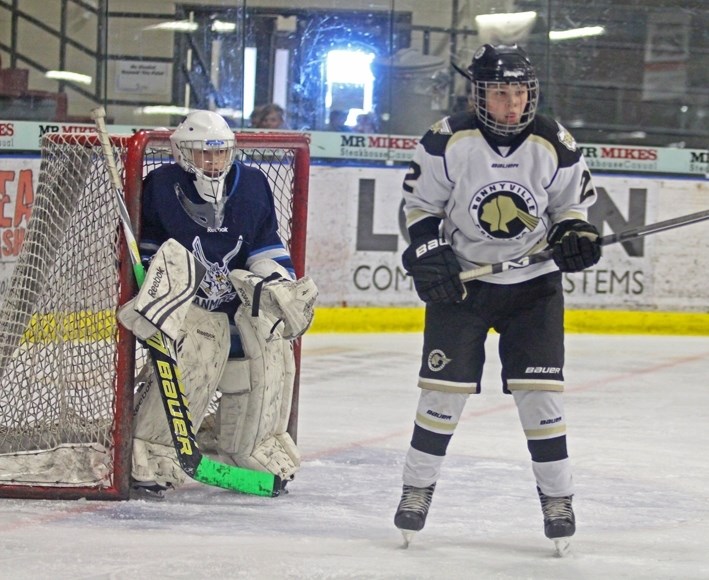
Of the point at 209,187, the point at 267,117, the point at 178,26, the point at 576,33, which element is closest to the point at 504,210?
the point at 209,187

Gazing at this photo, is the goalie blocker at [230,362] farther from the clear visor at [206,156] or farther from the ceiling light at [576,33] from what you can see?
the ceiling light at [576,33]

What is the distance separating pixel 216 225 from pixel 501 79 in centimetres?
92

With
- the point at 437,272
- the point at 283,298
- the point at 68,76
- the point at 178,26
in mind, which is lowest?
the point at 283,298

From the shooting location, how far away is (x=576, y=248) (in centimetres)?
276

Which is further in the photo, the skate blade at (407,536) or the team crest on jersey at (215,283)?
the team crest on jersey at (215,283)

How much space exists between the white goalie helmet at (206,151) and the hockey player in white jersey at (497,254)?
0.60 m

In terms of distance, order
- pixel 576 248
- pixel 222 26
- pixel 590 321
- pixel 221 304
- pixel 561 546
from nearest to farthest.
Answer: pixel 576 248 → pixel 561 546 → pixel 221 304 → pixel 222 26 → pixel 590 321

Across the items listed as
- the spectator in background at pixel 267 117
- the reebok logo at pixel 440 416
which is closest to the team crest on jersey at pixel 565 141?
the reebok logo at pixel 440 416

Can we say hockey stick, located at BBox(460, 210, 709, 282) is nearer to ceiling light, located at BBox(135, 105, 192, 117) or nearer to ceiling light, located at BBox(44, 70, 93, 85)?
ceiling light, located at BBox(135, 105, 192, 117)

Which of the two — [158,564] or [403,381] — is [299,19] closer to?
[403,381]

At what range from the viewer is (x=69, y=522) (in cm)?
310

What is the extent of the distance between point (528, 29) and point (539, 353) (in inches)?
191

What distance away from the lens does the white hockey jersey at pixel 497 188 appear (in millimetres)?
2838

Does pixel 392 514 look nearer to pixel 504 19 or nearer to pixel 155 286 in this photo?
pixel 155 286
